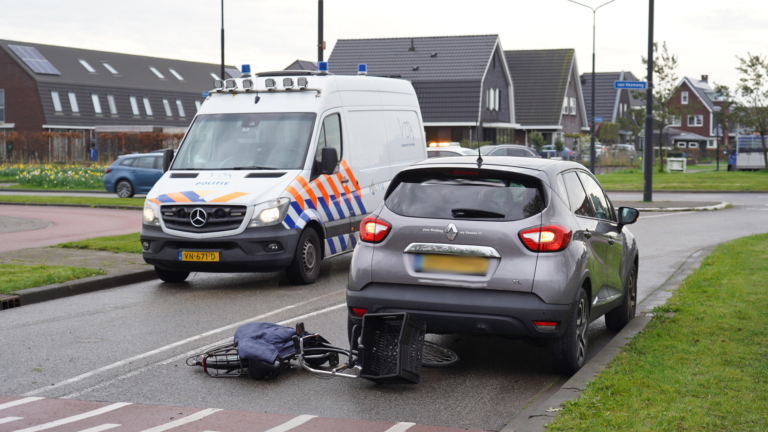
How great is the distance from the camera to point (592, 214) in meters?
7.22

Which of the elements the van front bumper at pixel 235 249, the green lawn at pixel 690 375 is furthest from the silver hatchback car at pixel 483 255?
the van front bumper at pixel 235 249

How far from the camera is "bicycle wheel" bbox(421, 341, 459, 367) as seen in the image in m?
6.59

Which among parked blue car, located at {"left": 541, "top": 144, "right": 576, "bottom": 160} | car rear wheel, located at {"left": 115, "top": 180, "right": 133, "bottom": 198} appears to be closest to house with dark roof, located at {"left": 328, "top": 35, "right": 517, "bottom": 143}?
parked blue car, located at {"left": 541, "top": 144, "right": 576, "bottom": 160}

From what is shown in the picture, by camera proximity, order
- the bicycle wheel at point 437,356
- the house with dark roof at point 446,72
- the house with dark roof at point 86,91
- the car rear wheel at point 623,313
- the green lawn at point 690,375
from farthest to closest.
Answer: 1. the house with dark roof at point 86,91
2. the house with dark roof at point 446,72
3. the car rear wheel at point 623,313
4. the bicycle wheel at point 437,356
5. the green lawn at point 690,375

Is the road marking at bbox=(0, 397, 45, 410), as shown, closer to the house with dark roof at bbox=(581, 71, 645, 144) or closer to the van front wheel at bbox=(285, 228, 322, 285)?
the van front wheel at bbox=(285, 228, 322, 285)

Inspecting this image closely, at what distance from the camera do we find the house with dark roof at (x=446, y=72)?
53250mm

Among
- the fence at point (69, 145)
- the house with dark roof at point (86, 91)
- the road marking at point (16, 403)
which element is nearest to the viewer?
the road marking at point (16, 403)

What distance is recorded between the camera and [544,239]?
19.8 feet

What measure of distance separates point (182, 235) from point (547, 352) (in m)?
4.88

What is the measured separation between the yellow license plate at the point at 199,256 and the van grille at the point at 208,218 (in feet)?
0.87

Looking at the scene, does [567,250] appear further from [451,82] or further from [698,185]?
[451,82]

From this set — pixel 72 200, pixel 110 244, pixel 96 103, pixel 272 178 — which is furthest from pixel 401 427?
pixel 96 103

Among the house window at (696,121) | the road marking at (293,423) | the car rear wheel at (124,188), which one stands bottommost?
the road marking at (293,423)

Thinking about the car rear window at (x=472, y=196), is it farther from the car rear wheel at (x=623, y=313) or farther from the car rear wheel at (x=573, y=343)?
the car rear wheel at (x=623, y=313)
